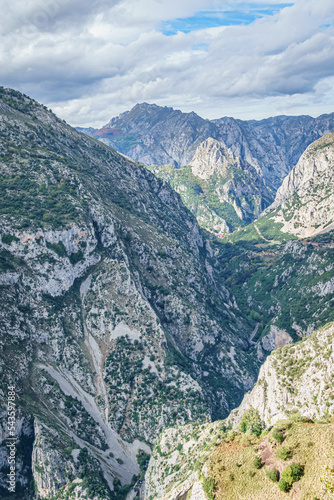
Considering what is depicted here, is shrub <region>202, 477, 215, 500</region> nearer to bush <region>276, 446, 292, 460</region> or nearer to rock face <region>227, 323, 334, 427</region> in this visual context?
bush <region>276, 446, 292, 460</region>

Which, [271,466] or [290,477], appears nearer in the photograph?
[290,477]

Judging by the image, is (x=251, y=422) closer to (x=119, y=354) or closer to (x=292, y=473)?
(x=292, y=473)

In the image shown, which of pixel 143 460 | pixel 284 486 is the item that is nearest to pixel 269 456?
pixel 284 486

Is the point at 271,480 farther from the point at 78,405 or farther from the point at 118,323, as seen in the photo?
the point at 118,323

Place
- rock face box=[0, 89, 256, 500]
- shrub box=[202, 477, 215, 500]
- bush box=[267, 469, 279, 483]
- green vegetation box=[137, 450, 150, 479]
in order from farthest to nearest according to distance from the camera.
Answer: green vegetation box=[137, 450, 150, 479] → rock face box=[0, 89, 256, 500] → shrub box=[202, 477, 215, 500] → bush box=[267, 469, 279, 483]

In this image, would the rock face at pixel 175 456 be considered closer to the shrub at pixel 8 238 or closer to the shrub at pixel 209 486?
the shrub at pixel 209 486

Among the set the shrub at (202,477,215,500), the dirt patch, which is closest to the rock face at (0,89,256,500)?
the shrub at (202,477,215,500)

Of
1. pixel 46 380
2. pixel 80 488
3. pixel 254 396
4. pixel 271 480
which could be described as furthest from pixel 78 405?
pixel 271 480
